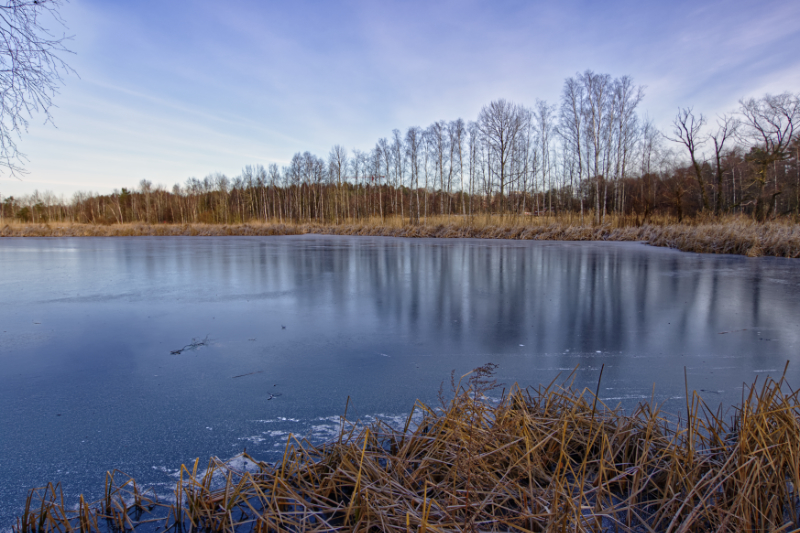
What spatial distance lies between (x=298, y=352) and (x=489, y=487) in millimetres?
1956

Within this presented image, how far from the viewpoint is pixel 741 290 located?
550 centimetres

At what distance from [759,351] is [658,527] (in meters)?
2.44

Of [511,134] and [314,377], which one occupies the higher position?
[511,134]

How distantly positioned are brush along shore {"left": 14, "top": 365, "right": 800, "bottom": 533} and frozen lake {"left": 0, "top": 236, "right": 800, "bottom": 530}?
0.56ft

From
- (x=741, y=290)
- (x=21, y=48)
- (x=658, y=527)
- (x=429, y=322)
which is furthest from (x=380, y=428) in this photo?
(x=741, y=290)

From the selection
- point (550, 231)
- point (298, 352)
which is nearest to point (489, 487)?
point (298, 352)

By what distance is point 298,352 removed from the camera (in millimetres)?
3072

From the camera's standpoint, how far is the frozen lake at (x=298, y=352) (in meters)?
1.89

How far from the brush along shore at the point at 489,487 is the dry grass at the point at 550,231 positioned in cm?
1168

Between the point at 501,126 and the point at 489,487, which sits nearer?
the point at 489,487

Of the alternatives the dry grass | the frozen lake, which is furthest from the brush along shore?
Answer: the dry grass

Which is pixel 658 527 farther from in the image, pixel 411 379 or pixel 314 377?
pixel 314 377

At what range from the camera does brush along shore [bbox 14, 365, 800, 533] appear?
1258mm

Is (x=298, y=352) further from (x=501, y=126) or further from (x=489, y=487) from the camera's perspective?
(x=501, y=126)
